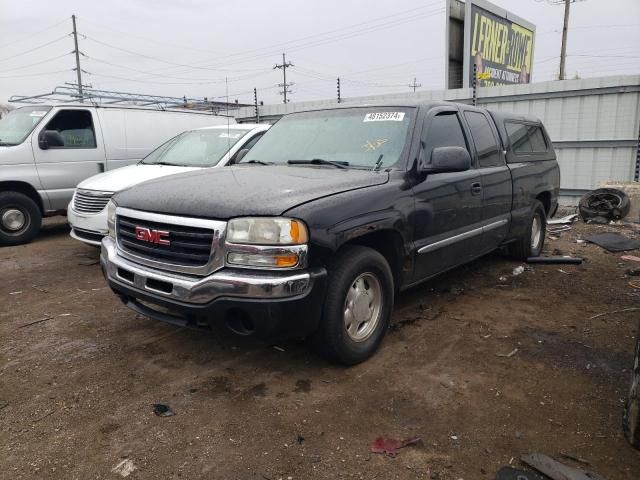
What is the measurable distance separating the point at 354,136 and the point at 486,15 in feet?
48.2

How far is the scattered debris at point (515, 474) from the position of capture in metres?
2.23

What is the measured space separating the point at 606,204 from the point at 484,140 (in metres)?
4.98

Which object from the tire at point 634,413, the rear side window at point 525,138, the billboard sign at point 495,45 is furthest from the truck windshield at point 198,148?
the billboard sign at point 495,45

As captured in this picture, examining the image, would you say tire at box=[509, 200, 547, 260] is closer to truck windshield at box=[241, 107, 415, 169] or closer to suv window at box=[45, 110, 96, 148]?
truck windshield at box=[241, 107, 415, 169]

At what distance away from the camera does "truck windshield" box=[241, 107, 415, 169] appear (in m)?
3.71

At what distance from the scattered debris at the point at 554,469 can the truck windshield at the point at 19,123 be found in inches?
296

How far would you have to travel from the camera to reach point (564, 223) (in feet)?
27.6

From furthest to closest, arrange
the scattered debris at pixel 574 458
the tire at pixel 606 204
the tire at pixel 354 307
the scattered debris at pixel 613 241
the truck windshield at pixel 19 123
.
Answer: the tire at pixel 606 204
the truck windshield at pixel 19 123
the scattered debris at pixel 613 241
the tire at pixel 354 307
the scattered debris at pixel 574 458

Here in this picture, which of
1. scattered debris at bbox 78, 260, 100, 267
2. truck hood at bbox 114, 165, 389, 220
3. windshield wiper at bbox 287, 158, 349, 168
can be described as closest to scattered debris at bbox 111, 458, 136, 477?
truck hood at bbox 114, 165, 389, 220

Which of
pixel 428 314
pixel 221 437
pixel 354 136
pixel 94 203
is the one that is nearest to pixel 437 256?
pixel 428 314

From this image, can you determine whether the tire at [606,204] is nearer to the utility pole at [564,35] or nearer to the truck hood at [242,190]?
the truck hood at [242,190]

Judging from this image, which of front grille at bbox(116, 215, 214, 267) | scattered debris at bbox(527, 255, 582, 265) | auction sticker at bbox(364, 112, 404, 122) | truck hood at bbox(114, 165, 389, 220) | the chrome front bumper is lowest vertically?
scattered debris at bbox(527, 255, 582, 265)

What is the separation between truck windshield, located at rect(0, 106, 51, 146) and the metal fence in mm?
5879

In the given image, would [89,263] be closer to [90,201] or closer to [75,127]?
[90,201]
